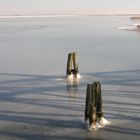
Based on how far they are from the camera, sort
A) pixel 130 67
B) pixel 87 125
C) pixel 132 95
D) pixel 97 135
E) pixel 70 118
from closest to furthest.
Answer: pixel 97 135, pixel 87 125, pixel 70 118, pixel 132 95, pixel 130 67

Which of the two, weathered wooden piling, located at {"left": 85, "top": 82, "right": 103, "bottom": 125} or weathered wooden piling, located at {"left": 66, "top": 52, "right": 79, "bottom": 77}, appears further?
weathered wooden piling, located at {"left": 66, "top": 52, "right": 79, "bottom": 77}

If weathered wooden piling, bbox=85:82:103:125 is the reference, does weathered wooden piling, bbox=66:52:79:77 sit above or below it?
above

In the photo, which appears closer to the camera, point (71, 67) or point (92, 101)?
point (92, 101)

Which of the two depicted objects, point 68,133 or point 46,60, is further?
point 46,60

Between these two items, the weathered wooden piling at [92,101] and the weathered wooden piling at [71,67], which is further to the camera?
the weathered wooden piling at [71,67]

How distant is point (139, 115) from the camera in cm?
810

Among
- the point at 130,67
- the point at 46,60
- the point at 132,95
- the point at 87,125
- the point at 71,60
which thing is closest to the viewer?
the point at 87,125

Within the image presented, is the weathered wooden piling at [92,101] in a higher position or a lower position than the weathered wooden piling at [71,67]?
lower

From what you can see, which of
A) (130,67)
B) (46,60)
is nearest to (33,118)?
(130,67)

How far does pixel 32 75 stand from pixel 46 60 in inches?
152

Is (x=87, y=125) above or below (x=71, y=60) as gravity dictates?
below

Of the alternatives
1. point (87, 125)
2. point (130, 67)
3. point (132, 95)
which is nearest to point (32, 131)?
point (87, 125)

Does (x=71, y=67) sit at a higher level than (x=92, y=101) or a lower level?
higher

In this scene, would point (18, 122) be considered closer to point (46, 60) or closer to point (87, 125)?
point (87, 125)
